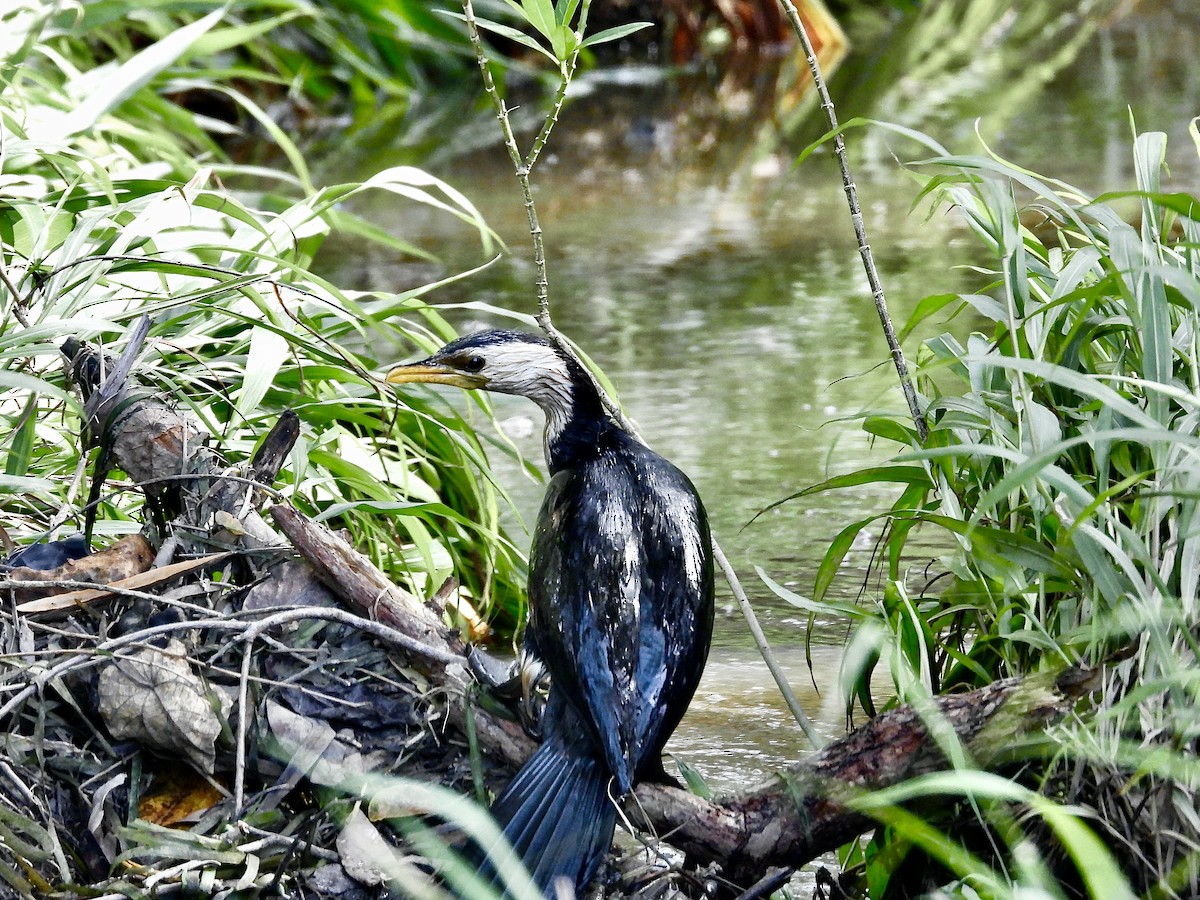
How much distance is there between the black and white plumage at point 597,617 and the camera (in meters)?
1.46

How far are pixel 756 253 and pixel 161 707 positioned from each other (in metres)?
3.32

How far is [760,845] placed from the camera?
1.45 m

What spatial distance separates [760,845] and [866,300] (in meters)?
2.77

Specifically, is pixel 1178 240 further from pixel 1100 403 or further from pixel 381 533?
pixel 381 533

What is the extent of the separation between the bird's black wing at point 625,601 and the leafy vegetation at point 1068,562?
0.58ft

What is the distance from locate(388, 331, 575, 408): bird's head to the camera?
5.97 ft

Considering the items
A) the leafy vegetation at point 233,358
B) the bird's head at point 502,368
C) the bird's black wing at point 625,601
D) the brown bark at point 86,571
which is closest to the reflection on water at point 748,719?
the bird's black wing at point 625,601

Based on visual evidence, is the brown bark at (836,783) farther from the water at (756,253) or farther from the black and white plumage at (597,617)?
the water at (756,253)

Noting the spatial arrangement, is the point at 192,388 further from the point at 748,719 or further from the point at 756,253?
the point at 756,253

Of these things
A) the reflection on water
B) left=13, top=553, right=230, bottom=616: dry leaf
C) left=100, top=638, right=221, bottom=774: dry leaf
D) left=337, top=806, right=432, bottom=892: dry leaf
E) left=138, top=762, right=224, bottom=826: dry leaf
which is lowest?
the reflection on water

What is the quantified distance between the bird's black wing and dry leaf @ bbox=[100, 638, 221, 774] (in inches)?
14.3

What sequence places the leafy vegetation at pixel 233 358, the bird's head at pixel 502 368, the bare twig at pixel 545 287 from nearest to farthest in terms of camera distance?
the bare twig at pixel 545 287 < the bird's head at pixel 502 368 < the leafy vegetation at pixel 233 358

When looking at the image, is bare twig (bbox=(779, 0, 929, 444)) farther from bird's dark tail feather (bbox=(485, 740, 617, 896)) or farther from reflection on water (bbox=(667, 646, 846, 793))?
bird's dark tail feather (bbox=(485, 740, 617, 896))

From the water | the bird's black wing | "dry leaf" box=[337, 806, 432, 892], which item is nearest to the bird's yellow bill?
the bird's black wing
